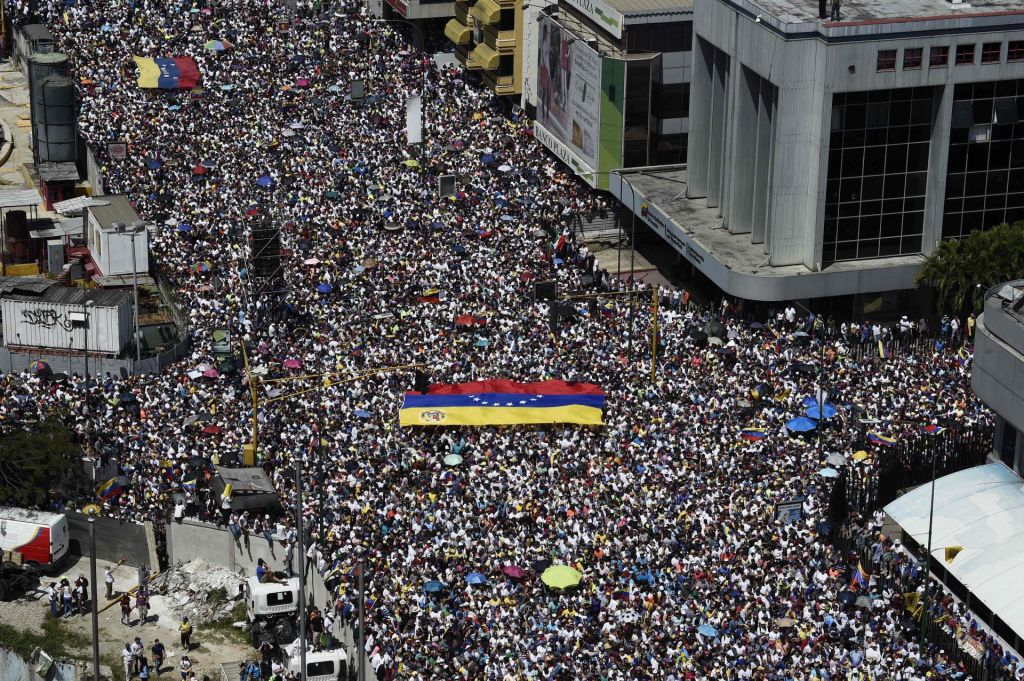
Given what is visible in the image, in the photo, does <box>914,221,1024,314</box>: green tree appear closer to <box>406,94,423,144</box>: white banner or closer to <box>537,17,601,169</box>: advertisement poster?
<box>537,17,601,169</box>: advertisement poster

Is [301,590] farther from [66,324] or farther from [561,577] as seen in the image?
[66,324]

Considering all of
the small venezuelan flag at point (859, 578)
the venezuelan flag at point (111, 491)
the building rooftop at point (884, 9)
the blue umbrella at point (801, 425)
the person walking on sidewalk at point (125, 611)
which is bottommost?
the person walking on sidewalk at point (125, 611)

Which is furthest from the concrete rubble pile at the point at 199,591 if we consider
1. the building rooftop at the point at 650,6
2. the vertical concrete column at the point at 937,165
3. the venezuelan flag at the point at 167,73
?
the venezuelan flag at the point at 167,73

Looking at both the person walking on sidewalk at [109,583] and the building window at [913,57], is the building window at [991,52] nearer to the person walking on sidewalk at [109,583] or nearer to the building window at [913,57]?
the building window at [913,57]

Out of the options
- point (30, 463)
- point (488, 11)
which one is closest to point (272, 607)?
point (30, 463)

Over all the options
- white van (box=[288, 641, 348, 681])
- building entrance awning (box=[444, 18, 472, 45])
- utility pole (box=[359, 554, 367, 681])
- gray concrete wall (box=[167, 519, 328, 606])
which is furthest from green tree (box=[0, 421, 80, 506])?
building entrance awning (box=[444, 18, 472, 45])

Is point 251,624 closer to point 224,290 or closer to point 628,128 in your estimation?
point 224,290

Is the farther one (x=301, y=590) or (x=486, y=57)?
(x=486, y=57)
